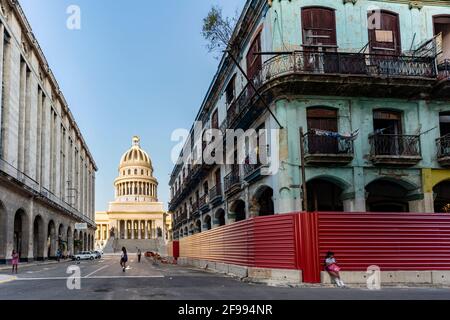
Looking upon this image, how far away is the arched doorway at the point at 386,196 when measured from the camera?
74.7 feet

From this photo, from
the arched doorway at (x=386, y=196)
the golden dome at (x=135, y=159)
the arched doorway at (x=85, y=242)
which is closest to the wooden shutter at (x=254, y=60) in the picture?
the arched doorway at (x=386, y=196)

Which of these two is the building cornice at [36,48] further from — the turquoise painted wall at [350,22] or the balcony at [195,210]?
the turquoise painted wall at [350,22]

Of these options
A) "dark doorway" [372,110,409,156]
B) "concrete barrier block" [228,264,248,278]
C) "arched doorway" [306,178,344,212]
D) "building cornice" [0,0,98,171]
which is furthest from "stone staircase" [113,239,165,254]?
"dark doorway" [372,110,409,156]

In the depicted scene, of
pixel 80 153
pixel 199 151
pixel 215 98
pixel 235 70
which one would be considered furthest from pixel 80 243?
pixel 235 70

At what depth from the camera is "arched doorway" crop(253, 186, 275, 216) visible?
83.1ft

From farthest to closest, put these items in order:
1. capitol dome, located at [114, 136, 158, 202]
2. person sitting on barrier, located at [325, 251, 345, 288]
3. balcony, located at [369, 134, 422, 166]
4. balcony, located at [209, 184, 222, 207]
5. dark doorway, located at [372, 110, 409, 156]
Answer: capitol dome, located at [114, 136, 158, 202] < balcony, located at [209, 184, 222, 207] < dark doorway, located at [372, 110, 409, 156] < balcony, located at [369, 134, 422, 166] < person sitting on barrier, located at [325, 251, 345, 288]

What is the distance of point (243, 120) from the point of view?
25344 mm

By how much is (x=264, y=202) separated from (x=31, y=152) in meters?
28.1

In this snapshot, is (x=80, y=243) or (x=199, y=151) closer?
(x=199, y=151)

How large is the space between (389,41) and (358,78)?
130 inches

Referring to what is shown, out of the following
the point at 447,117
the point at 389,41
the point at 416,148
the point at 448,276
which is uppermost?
the point at 389,41

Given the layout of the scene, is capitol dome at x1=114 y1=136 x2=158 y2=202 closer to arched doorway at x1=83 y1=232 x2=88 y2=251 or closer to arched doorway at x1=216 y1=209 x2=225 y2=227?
arched doorway at x1=83 y1=232 x2=88 y2=251

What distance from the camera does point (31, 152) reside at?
1849 inches

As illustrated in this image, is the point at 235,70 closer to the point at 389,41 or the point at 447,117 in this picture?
the point at 389,41
